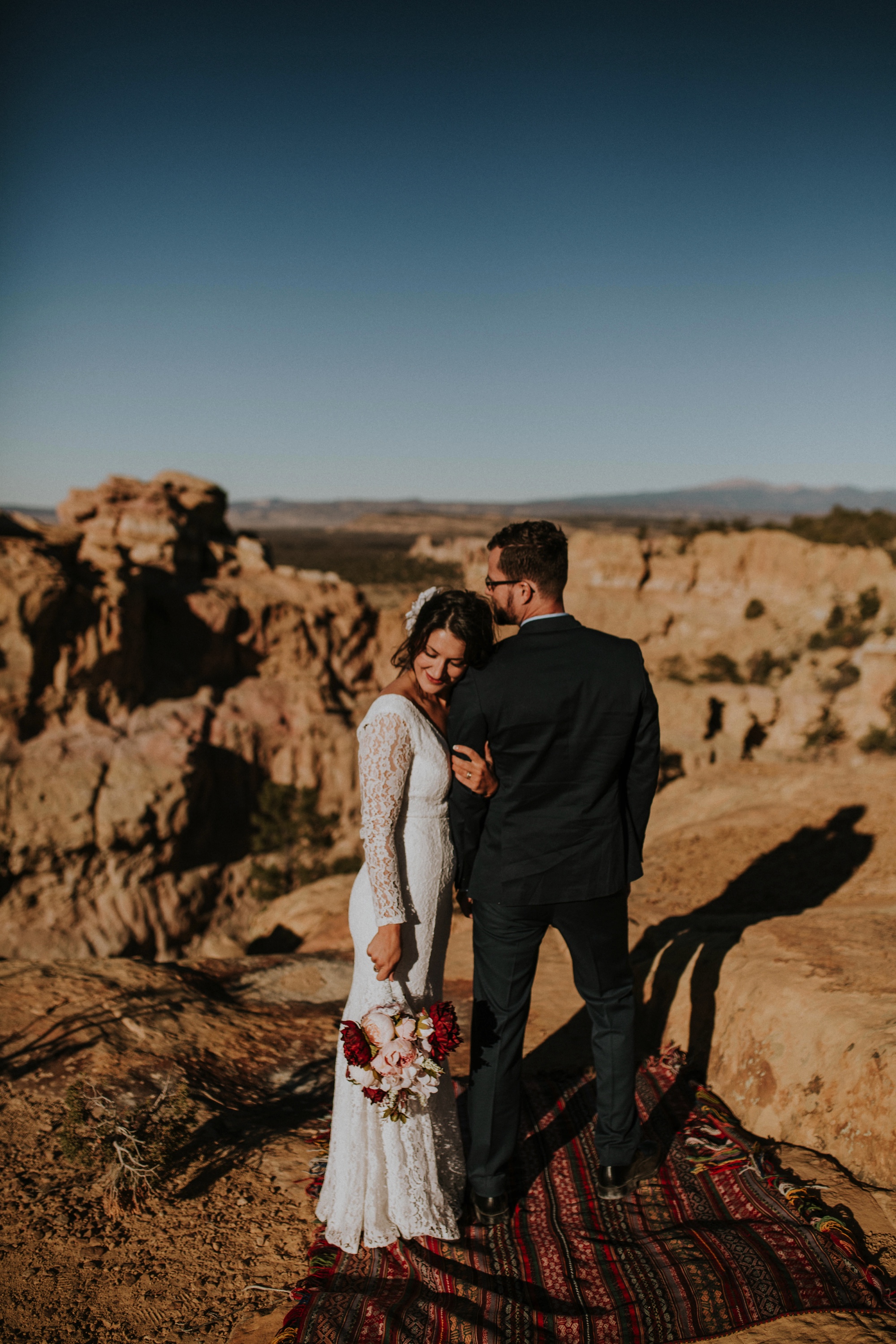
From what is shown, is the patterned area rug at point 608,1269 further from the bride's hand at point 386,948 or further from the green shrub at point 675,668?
the green shrub at point 675,668

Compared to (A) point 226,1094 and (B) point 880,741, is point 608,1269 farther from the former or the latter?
(B) point 880,741

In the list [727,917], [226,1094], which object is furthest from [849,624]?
[226,1094]

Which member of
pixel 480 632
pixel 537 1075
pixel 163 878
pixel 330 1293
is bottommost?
pixel 163 878

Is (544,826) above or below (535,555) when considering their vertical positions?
below

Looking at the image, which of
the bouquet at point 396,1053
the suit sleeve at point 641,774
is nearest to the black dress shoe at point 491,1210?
Answer: the bouquet at point 396,1053

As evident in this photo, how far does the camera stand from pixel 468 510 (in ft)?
639

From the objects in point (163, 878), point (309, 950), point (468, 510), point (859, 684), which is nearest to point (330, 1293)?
point (309, 950)

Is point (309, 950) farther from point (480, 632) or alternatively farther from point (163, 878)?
point (163, 878)

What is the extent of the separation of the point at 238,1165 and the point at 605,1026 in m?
1.71

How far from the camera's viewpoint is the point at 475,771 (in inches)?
102

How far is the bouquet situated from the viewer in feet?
8.22

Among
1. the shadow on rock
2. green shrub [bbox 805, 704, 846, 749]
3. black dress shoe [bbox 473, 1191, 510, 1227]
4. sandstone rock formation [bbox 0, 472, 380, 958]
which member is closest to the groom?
black dress shoe [bbox 473, 1191, 510, 1227]

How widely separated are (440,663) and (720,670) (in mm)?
30770

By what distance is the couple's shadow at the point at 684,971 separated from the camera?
3.82 m
